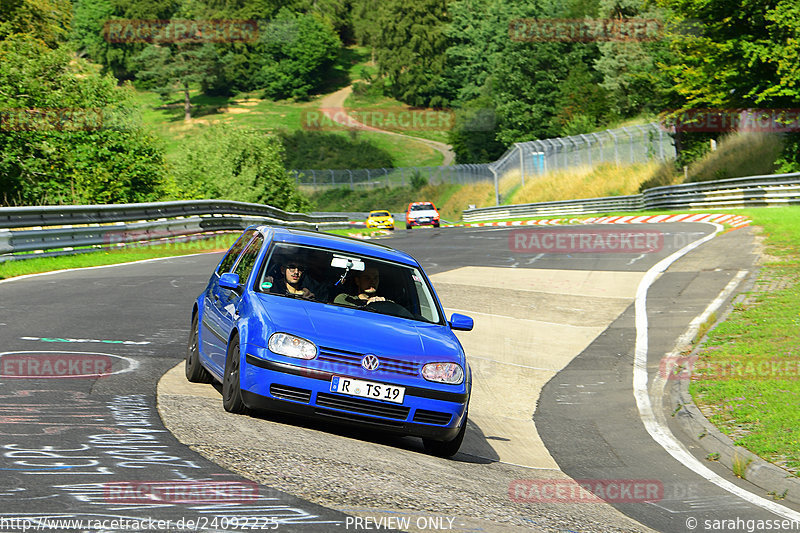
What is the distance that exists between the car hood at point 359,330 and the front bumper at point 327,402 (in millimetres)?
289

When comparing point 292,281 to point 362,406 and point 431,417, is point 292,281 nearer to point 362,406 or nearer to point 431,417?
point 362,406

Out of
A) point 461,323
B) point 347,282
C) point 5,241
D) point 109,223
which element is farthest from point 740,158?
point 347,282

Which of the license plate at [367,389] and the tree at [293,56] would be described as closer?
the license plate at [367,389]

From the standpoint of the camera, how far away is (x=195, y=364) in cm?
959

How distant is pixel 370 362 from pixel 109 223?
18.7 m

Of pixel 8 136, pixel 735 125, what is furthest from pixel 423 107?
pixel 8 136

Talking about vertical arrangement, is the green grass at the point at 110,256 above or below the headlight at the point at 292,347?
below

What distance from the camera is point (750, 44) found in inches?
1486

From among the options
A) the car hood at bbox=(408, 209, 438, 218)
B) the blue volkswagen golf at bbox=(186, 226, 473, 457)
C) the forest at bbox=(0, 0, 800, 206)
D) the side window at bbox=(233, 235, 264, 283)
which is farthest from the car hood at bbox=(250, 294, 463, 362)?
the car hood at bbox=(408, 209, 438, 218)

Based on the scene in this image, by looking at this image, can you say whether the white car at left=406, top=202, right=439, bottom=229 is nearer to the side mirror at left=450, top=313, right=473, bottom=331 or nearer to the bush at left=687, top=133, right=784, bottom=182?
the bush at left=687, top=133, right=784, bottom=182

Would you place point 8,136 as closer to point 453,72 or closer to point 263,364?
point 263,364

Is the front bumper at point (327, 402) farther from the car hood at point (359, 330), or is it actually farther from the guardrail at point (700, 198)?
the guardrail at point (700, 198)

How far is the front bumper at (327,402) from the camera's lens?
24.3 ft

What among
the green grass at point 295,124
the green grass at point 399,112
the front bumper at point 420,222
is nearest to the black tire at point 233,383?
the front bumper at point 420,222
